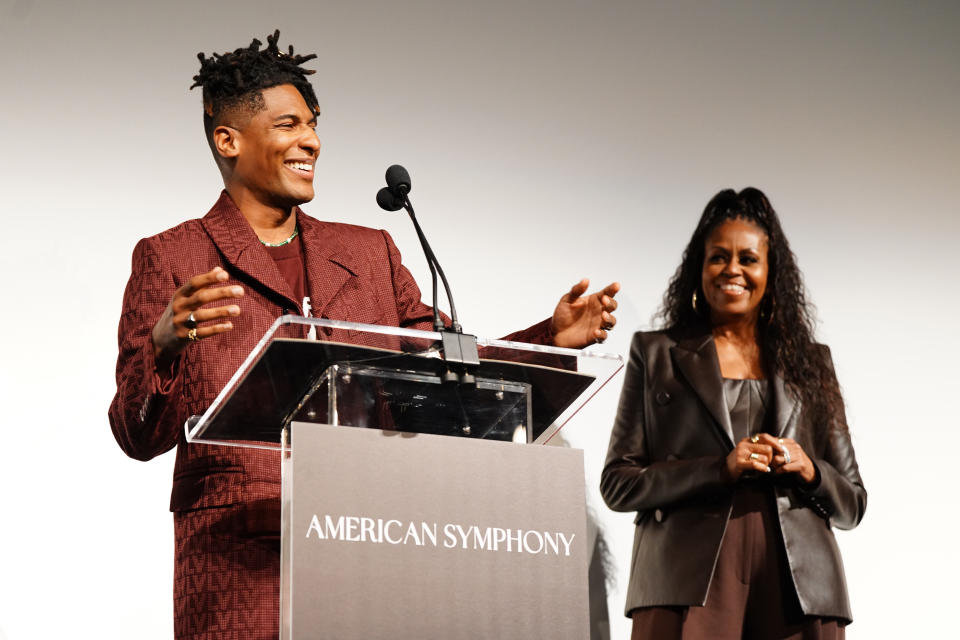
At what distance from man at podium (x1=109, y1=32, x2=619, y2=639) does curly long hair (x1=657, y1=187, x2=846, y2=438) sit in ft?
3.57

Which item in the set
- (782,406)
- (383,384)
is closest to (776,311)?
(782,406)

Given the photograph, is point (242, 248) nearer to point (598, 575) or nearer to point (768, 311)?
point (768, 311)

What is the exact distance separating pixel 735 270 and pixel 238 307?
178cm

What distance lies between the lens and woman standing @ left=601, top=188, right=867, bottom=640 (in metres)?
2.76

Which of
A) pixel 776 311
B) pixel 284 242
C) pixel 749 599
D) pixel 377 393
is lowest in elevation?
pixel 749 599

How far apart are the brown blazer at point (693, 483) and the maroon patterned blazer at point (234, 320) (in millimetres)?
835

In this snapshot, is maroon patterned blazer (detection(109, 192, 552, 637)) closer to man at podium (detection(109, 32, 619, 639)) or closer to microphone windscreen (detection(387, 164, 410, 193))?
man at podium (detection(109, 32, 619, 639))

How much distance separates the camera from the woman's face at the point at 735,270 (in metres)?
3.18

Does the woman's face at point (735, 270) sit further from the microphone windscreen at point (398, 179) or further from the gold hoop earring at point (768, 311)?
the microphone windscreen at point (398, 179)

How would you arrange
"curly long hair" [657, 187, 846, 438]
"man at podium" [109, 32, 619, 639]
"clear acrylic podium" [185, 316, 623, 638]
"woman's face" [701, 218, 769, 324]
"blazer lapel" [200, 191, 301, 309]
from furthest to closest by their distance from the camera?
"woman's face" [701, 218, 769, 324], "curly long hair" [657, 187, 846, 438], "blazer lapel" [200, 191, 301, 309], "man at podium" [109, 32, 619, 639], "clear acrylic podium" [185, 316, 623, 638]

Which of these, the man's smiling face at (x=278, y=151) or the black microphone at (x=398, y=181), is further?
the man's smiling face at (x=278, y=151)

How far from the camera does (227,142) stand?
2.47 meters

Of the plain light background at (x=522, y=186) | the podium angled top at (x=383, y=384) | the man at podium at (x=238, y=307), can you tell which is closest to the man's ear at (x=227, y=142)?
the man at podium at (x=238, y=307)

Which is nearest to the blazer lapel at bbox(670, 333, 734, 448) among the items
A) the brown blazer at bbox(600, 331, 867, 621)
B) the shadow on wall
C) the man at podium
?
the brown blazer at bbox(600, 331, 867, 621)
